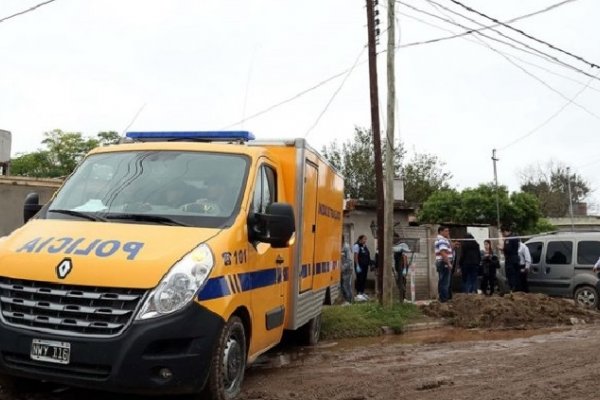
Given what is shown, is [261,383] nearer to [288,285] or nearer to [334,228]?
[288,285]

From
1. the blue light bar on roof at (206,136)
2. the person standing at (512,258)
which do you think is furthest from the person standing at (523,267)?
the blue light bar on roof at (206,136)

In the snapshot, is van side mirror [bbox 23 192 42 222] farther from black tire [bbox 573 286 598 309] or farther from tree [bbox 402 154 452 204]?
tree [bbox 402 154 452 204]

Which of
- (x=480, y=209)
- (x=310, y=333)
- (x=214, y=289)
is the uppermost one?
(x=480, y=209)

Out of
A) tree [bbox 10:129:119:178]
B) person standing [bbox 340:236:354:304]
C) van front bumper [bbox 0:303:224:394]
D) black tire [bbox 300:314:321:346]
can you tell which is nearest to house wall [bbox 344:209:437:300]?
person standing [bbox 340:236:354:304]

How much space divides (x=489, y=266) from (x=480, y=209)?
20.4m

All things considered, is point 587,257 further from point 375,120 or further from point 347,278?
point 375,120

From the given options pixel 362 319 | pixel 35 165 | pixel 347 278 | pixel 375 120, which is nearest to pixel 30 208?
pixel 362 319

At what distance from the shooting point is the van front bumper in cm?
417

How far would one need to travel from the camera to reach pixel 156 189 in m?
5.43

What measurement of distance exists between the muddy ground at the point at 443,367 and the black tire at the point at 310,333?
16 cm

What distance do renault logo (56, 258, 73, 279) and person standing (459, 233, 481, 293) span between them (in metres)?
12.9

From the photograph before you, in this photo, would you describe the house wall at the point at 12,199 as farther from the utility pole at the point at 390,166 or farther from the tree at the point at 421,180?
the tree at the point at 421,180

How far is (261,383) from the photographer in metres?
6.15

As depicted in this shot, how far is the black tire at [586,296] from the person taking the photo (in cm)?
1459
